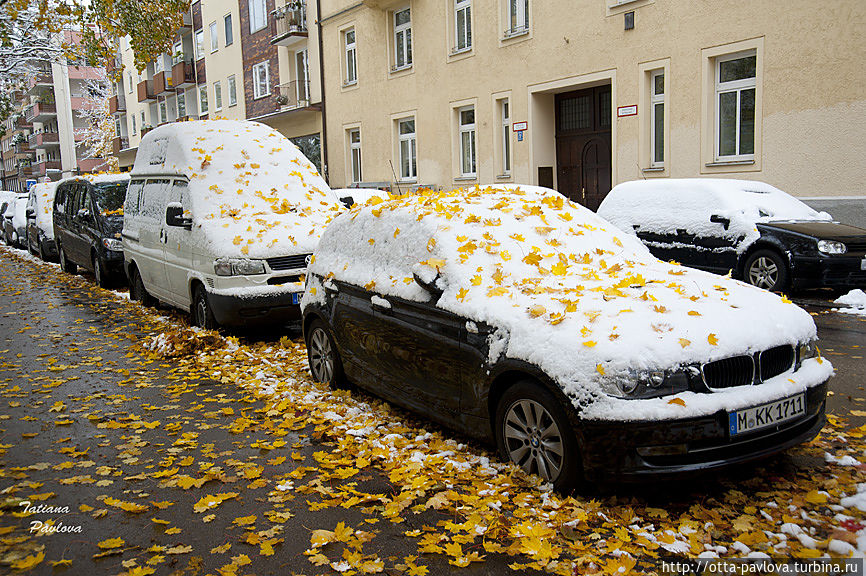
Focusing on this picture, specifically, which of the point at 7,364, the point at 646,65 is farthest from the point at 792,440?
the point at 646,65

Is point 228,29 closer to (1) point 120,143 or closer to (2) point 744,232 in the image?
(1) point 120,143

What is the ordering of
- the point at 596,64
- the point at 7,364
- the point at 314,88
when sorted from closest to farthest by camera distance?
1. the point at 7,364
2. the point at 596,64
3. the point at 314,88

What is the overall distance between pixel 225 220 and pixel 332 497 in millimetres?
5435

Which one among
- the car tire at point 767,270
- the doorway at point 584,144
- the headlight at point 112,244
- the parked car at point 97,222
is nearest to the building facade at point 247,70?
the parked car at point 97,222

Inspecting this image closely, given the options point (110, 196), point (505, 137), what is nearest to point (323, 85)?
point (505, 137)

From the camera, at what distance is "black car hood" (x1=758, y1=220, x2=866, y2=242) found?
10133 mm

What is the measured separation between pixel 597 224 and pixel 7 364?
6.51 meters

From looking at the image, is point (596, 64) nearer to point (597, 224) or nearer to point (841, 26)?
point (841, 26)

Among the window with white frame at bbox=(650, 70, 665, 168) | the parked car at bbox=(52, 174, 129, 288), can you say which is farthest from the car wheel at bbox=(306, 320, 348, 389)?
the window with white frame at bbox=(650, 70, 665, 168)

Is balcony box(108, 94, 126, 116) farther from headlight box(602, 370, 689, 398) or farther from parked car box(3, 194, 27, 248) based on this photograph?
headlight box(602, 370, 689, 398)

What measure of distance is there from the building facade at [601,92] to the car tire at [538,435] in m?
11.3

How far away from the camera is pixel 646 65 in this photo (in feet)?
52.3

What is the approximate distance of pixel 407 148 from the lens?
79.8ft

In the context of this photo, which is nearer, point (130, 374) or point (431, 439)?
point (431, 439)
